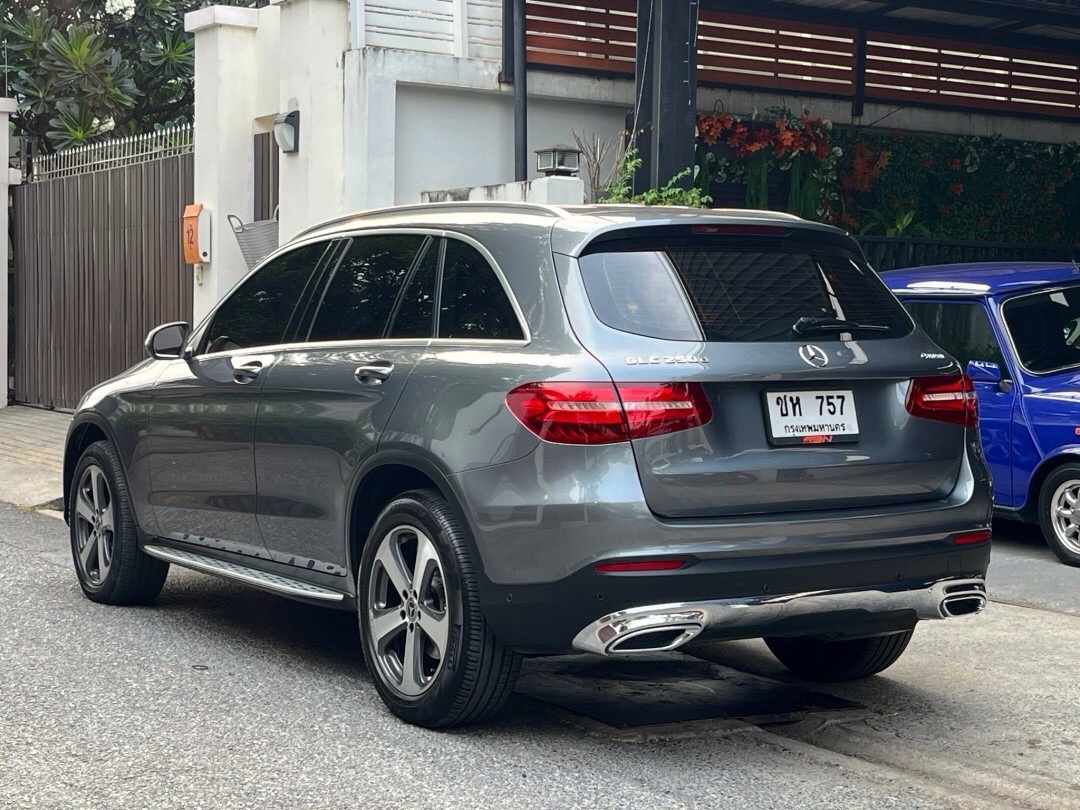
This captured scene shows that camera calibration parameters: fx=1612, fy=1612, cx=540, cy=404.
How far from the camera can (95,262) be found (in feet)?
53.9

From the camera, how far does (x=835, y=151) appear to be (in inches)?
581

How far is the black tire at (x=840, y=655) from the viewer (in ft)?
19.5

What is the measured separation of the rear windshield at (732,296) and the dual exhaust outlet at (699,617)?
812 millimetres

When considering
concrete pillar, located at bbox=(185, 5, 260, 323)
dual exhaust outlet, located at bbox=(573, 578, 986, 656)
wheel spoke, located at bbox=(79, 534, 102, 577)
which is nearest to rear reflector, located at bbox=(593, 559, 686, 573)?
dual exhaust outlet, located at bbox=(573, 578, 986, 656)

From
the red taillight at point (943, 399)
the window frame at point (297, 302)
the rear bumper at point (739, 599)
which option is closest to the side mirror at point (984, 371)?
the red taillight at point (943, 399)

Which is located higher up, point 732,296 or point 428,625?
point 732,296

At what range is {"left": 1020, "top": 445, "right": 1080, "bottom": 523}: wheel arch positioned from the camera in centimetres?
888

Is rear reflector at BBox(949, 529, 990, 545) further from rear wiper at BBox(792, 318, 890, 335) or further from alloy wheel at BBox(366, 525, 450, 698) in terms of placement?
alloy wheel at BBox(366, 525, 450, 698)

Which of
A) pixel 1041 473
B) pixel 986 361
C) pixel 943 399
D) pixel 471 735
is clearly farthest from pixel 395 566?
pixel 986 361

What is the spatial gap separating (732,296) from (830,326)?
0.34 meters

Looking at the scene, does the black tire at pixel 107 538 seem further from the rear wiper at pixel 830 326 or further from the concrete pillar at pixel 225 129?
the concrete pillar at pixel 225 129

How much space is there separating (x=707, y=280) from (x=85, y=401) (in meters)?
3.79

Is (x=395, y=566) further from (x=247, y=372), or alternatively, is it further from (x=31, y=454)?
(x=31, y=454)

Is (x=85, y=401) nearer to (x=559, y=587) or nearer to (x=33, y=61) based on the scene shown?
(x=559, y=587)
